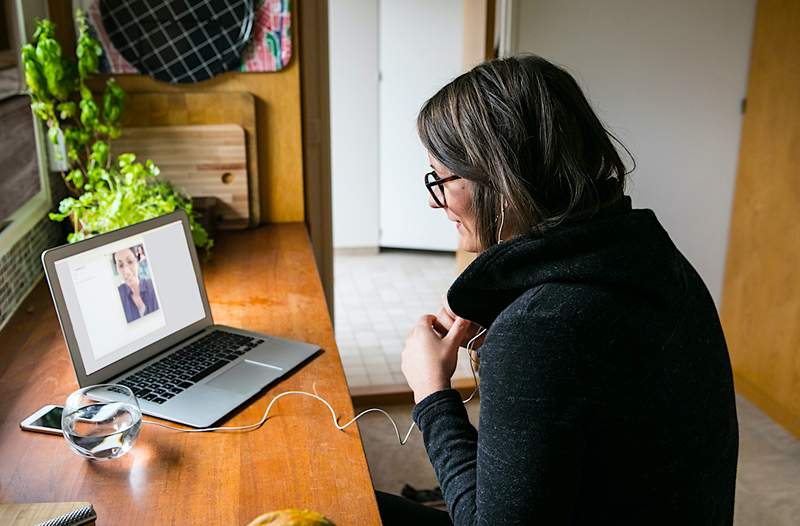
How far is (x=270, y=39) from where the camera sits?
217 centimetres

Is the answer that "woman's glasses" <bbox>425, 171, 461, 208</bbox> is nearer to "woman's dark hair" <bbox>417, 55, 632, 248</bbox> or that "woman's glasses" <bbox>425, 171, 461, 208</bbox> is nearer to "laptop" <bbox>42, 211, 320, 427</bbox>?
"woman's dark hair" <bbox>417, 55, 632, 248</bbox>

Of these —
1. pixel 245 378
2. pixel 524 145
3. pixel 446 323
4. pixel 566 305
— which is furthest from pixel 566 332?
pixel 245 378

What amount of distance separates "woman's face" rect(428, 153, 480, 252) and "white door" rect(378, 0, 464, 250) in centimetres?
309

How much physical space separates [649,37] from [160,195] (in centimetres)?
168

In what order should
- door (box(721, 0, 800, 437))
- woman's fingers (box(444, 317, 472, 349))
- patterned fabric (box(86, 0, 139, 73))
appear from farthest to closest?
door (box(721, 0, 800, 437)) → patterned fabric (box(86, 0, 139, 73)) → woman's fingers (box(444, 317, 472, 349))

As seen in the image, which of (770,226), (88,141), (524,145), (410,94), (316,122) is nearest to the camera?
(524,145)

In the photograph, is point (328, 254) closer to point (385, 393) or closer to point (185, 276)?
point (385, 393)

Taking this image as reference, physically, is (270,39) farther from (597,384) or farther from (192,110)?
(597,384)

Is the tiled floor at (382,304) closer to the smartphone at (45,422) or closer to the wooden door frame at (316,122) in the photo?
the wooden door frame at (316,122)

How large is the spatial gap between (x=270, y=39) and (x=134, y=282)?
103cm

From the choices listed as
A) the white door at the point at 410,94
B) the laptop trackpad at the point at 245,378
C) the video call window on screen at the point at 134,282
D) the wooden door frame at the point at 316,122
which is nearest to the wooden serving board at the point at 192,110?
the wooden door frame at the point at 316,122

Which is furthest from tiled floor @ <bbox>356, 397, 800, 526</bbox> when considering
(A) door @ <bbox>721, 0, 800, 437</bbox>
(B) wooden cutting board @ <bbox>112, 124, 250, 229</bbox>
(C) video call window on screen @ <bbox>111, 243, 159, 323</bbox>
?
(C) video call window on screen @ <bbox>111, 243, 159, 323</bbox>

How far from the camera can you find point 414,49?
4.26 meters

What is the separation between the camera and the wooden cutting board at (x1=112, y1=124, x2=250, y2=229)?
2.13 m
